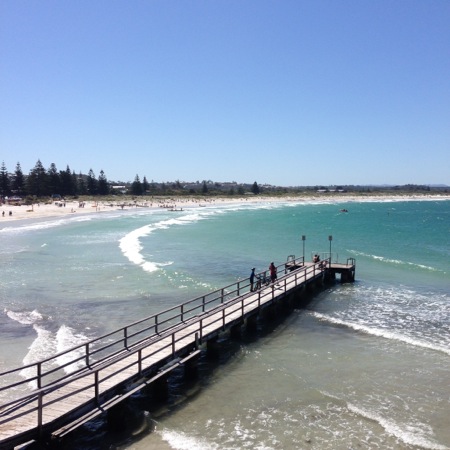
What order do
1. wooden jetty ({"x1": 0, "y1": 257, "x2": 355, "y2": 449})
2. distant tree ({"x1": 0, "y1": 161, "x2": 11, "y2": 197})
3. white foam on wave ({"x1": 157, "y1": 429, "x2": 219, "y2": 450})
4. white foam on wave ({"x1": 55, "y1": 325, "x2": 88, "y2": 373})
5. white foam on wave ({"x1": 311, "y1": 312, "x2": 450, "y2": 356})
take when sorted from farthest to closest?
distant tree ({"x1": 0, "y1": 161, "x2": 11, "y2": 197}) → white foam on wave ({"x1": 311, "y1": 312, "x2": 450, "y2": 356}) → white foam on wave ({"x1": 55, "y1": 325, "x2": 88, "y2": 373}) → white foam on wave ({"x1": 157, "y1": 429, "x2": 219, "y2": 450}) → wooden jetty ({"x1": 0, "y1": 257, "x2": 355, "y2": 449})

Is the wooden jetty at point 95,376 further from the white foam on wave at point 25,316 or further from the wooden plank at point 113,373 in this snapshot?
the white foam on wave at point 25,316

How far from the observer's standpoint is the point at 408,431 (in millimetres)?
10938

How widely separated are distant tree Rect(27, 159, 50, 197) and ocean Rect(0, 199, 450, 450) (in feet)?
299

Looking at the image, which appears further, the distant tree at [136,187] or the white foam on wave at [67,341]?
the distant tree at [136,187]

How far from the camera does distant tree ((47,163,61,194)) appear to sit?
126688mm

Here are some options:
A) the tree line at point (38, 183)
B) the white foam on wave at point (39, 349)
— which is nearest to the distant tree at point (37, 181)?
the tree line at point (38, 183)

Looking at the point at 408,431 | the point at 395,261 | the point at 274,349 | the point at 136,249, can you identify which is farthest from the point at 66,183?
the point at 408,431

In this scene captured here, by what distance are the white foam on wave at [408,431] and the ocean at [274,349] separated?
43 millimetres

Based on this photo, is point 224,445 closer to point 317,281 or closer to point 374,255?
point 317,281

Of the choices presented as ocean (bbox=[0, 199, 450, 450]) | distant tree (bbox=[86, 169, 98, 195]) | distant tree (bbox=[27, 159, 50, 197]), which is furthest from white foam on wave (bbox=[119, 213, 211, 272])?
distant tree (bbox=[86, 169, 98, 195])

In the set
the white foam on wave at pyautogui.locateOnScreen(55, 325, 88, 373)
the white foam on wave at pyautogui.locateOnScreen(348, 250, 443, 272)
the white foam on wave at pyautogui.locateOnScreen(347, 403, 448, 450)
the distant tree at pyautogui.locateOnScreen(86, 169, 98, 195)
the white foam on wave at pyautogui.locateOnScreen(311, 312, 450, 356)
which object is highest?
the distant tree at pyautogui.locateOnScreen(86, 169, 98, 195)

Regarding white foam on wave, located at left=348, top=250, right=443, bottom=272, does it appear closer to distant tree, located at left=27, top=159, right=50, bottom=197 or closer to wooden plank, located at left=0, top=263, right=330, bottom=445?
wooden plank, located at left=0, top=263, right=330, bottom=445

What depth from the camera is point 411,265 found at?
1409 inches

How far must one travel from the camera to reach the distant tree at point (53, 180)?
4988 inches
